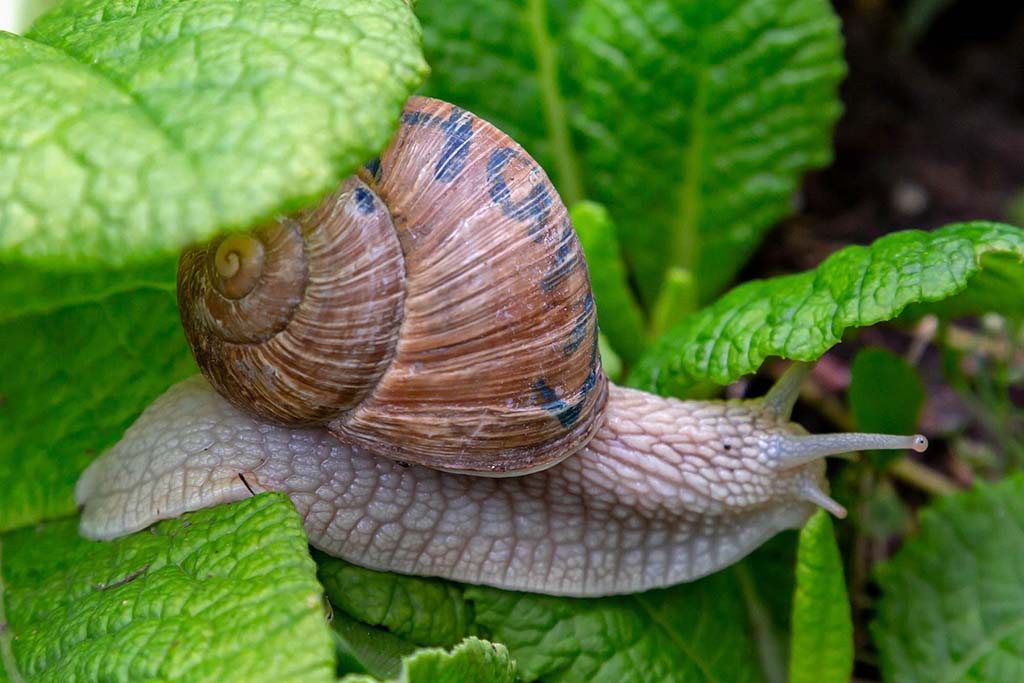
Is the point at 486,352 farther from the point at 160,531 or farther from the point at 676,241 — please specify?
the point at 676,241

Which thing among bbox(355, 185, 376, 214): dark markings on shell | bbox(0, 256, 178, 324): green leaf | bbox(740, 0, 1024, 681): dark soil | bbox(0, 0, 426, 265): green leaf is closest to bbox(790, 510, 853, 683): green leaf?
bbox(355, 185, 376, 214): dark markings on shell

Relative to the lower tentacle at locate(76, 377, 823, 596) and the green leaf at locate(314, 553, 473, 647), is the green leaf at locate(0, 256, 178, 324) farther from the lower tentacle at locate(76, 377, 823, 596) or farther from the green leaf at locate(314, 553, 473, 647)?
the green leaf at locate(314, 553, 473, 647)

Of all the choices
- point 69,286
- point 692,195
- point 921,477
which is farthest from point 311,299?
point 921,477

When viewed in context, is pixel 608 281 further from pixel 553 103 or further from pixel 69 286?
pixel 69 286

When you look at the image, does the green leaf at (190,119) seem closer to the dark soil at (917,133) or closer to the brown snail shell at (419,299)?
the brown snail shell at (419,299)

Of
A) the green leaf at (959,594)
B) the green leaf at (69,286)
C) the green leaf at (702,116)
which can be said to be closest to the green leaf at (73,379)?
the green leaf at (69,286)

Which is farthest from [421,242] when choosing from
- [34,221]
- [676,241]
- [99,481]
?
[676,241]
